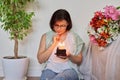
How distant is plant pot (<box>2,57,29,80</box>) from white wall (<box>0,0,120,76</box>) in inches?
14.4

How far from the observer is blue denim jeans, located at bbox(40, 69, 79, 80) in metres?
2.27

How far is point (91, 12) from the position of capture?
121 inches

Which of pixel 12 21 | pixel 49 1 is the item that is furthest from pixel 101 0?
pixel 12 21

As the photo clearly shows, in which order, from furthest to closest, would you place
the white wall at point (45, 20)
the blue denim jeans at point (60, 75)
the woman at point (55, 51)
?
the white wall at point (45, 20), the woman at point (55, 51), the blue denim jeans at point (60, 75)

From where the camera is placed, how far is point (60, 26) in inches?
97.0

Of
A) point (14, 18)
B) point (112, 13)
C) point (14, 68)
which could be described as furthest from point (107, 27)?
point (14, 68)

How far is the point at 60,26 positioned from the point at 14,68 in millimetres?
748

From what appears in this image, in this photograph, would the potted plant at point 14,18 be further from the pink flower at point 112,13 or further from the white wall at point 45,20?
the pink flower at point 112,13

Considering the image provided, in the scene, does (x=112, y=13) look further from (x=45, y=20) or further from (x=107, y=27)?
(x=45, y=20)

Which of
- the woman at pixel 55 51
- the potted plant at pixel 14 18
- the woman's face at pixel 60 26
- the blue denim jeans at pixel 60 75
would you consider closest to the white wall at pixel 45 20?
the potted plant at pixel 14 18

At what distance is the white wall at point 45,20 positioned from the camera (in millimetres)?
3057

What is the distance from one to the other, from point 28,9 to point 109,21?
4.14 ft

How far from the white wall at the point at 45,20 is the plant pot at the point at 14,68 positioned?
0.37 meters

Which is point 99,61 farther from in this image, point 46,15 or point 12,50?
point 12,50
